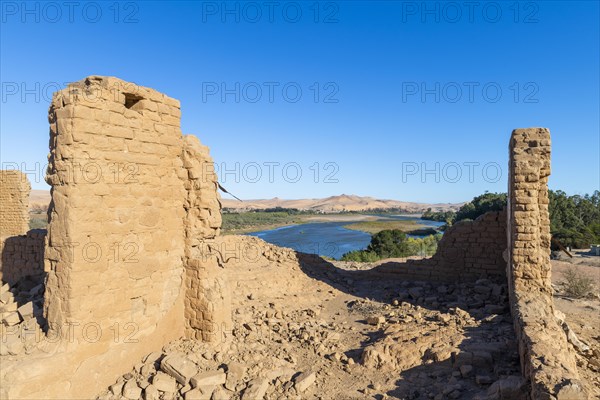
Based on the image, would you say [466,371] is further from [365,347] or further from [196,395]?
[196,395]

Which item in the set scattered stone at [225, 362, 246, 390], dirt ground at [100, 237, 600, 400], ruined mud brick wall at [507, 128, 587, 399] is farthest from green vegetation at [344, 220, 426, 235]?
scattered stone at [225, 362, 246, 390]

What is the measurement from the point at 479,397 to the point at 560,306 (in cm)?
685

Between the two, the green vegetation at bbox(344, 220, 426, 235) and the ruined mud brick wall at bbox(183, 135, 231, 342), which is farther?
the green vegetation at bbox(344, 220, 426, 235)

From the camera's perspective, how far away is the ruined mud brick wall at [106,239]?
3865 millimetres

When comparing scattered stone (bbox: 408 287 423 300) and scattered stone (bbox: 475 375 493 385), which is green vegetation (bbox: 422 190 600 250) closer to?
scattered stone (bbox: 408 287 423 300)

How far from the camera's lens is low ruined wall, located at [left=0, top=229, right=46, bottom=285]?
7453mm

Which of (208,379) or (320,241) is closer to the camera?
(208,379)

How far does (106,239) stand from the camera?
4.18 m

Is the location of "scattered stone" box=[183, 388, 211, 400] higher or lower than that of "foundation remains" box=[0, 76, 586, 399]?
lower

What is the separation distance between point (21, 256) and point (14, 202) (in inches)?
222

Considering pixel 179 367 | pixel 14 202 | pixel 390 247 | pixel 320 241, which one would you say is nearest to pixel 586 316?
pixel 179 367

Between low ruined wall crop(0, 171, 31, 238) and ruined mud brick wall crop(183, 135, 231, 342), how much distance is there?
985 centimetres

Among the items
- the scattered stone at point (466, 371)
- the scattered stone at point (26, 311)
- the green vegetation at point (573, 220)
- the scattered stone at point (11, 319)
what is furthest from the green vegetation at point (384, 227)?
the scattered stone at point (11, 319)

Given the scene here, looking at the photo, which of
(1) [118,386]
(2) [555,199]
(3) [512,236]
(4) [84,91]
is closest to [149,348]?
(1) [118,386]
